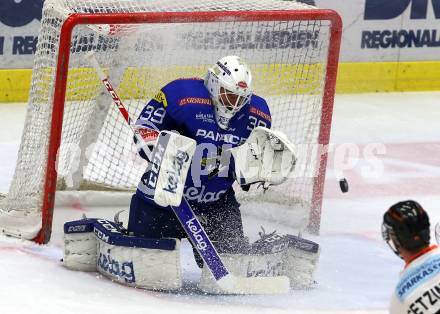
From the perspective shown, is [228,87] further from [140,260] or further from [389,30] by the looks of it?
[389,30]

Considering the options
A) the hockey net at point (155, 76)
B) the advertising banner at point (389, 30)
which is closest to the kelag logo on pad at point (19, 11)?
the hockey net at point (155, 76)

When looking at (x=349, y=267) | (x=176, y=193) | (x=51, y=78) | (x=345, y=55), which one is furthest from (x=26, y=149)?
(x=345, y=55)

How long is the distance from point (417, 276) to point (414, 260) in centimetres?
5

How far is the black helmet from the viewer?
2.78 meters

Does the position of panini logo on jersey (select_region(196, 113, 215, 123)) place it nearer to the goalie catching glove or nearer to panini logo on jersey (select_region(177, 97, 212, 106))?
panini logo on jersey (select_region(177, 97, 212, 106))

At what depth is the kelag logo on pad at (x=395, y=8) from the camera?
795 centimetres

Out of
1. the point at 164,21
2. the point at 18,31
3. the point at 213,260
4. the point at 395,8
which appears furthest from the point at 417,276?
the point at 395,8

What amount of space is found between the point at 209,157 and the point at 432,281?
1989mm

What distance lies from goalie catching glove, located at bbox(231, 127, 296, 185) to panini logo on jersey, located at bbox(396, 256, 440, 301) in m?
1.85

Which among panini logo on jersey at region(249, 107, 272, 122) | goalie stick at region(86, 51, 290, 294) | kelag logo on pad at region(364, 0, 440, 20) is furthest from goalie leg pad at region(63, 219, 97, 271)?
kelag logo on pad at region(364, 0, 440, 20)

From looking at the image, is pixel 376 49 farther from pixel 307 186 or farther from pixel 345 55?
pixel 307 186

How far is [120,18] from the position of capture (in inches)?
191

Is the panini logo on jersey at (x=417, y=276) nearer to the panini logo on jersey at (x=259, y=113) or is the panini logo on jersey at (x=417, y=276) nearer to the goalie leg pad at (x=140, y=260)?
the goalie leg pad at (x=140, y=260)

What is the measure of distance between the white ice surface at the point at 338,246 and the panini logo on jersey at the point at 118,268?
0.04 m
